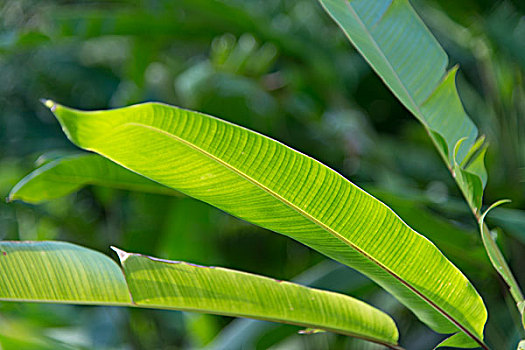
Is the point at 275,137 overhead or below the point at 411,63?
below

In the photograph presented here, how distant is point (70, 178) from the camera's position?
0.49 m

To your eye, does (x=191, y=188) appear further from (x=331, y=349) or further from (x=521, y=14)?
(x=521, y=14)

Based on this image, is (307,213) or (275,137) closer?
(307,213)

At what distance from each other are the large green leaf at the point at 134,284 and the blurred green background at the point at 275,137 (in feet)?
0.81

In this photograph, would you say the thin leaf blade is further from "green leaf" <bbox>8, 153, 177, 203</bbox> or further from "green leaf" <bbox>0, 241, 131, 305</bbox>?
"green leaf" <bbox>8, 153, 177, 203</bbox>

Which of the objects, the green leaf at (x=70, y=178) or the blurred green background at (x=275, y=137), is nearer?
the green leaf at (x=70, y=178)

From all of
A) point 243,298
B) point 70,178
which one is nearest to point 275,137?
point 70,178

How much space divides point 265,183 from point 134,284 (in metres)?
0.09

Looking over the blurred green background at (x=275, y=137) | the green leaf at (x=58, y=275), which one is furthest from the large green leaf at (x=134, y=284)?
the blurred green background at (x=275, y=137)

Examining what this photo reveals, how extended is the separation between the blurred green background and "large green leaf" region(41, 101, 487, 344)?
0.24 m

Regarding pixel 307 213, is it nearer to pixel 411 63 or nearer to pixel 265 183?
pixel 265 183

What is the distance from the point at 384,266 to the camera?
→ 29 centimetres

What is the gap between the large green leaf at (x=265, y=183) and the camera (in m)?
0.26

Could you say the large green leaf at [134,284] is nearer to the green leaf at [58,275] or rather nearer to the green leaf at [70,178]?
the green leaf at [58,275]
